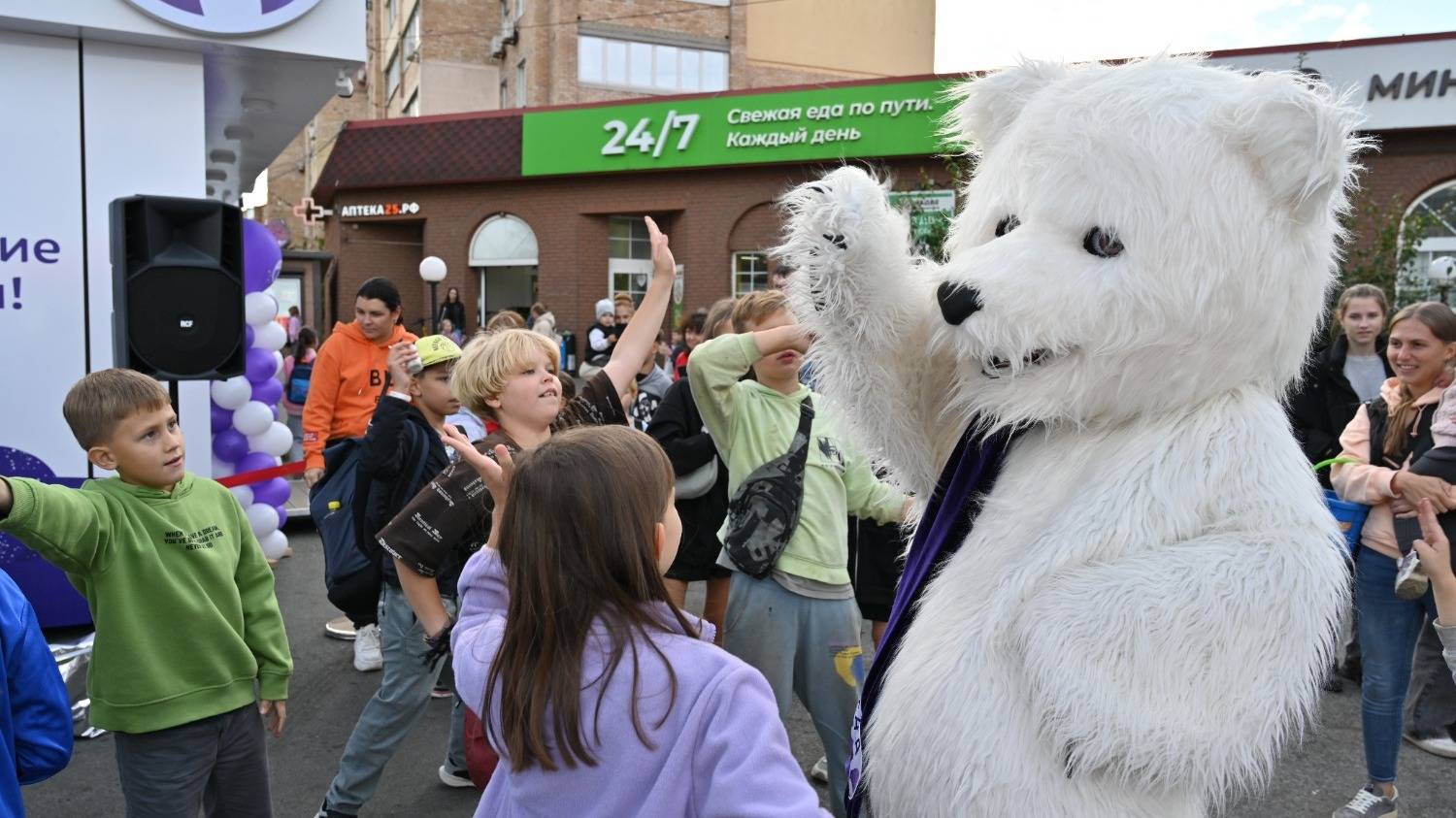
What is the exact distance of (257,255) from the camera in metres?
6.23

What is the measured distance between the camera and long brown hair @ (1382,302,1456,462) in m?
3.40

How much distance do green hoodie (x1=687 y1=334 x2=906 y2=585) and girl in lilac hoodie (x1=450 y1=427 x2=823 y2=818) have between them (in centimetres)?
132

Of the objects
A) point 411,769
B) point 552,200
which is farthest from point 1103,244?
point 552,200

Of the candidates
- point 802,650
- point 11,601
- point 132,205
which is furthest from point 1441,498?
point 132,205

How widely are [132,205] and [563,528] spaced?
3313 millimetres

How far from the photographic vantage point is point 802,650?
283 centimetres

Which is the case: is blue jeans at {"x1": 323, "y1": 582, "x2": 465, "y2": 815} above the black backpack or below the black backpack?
below

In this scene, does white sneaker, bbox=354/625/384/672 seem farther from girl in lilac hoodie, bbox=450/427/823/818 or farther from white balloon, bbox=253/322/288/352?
girl in lilac hoodie, bbox=450/427/823/818

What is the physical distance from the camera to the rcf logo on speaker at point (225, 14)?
15.1ft

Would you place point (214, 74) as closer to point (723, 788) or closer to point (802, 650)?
point (802, 650)

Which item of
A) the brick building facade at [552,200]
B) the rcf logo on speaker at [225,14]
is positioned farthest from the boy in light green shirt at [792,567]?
the brick building facade at [552,200]

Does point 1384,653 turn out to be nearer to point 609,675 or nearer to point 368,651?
point 609,675

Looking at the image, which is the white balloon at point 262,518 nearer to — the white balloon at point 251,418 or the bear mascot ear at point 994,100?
the white balloon at point 251,418

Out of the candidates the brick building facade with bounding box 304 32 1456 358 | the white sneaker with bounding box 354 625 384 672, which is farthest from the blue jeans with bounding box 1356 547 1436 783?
the brick building facade with bounding box 304 32 1456 358
